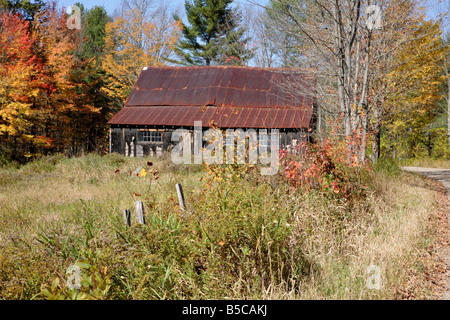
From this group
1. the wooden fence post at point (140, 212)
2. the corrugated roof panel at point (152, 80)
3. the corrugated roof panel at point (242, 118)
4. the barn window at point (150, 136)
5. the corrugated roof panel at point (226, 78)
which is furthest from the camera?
the corrugated roof panel at point (152, 80)

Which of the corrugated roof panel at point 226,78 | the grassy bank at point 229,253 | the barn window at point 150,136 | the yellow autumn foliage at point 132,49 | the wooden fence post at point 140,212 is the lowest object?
the grassy bank at point 229,253

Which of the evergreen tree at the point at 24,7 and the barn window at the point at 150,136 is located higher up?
the evergreen tree at the point at 24,7

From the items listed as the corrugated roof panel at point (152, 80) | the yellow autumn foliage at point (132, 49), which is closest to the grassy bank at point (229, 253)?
the corrugated roof panel at point (152, 80)

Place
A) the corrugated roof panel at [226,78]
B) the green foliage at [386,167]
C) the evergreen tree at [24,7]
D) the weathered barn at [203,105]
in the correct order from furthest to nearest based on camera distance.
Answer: the evergreen tree at [24,7] < the corrugated roof panel at [226,78] < the weathered barn at [203,105] < the green foliage at [386,167]

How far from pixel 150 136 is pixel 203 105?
3.52 metres

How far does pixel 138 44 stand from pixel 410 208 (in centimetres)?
2767

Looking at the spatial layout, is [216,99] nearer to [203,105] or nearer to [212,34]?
[203,105]

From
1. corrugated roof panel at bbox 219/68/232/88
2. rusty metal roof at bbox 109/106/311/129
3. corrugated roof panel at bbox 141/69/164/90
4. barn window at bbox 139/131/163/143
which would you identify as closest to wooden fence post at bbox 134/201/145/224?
rusty metal roof at bbox 109/106/311/129

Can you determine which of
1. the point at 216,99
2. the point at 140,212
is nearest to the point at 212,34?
the point at 216,99

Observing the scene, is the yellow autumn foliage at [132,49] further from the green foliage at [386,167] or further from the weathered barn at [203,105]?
the green foliage at [386,167]

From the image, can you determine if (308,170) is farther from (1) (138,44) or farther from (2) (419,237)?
(1) (138,44)

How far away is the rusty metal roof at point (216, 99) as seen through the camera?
65.4ft

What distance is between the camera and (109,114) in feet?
104

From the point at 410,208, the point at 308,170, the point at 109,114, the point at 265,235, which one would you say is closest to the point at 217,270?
the point at 265,235
